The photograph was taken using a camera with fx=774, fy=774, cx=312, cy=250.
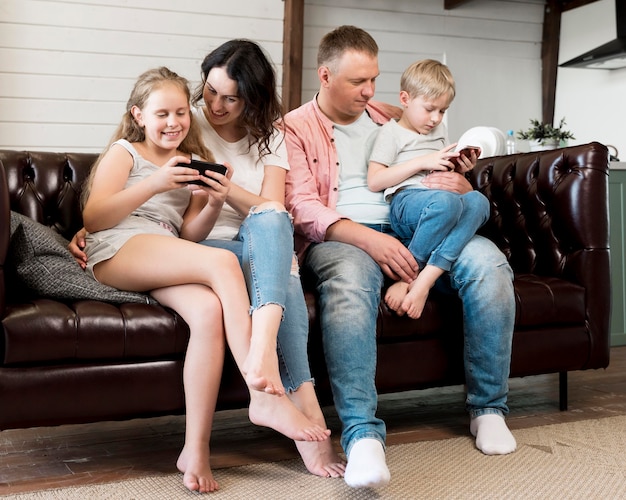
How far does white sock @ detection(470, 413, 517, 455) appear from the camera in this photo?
211 centimetres

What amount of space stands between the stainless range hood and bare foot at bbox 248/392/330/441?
147 inches

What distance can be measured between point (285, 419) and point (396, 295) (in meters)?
0.55

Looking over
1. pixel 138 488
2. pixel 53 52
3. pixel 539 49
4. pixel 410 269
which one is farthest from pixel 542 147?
pixel 138 488

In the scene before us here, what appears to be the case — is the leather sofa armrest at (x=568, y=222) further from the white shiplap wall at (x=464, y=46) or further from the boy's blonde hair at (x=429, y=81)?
the white shiplap wall at (x=464, y=46)

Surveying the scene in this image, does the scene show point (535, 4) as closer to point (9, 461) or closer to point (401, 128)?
point (401, 128)

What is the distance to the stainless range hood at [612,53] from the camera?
15.5 feet

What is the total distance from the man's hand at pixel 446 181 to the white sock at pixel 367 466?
34.7 inches

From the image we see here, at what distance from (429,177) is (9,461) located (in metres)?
1.46

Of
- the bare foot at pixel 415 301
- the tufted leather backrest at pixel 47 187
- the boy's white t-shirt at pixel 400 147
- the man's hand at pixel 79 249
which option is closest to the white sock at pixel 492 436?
the bare foot at pixel 415 301

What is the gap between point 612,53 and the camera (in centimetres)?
472

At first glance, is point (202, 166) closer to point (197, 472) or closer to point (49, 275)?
point (49, 275)

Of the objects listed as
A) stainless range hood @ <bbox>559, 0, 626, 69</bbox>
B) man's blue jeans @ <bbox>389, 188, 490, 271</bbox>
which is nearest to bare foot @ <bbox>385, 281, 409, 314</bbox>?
man's blue jeans @ <bbox>389, 188, 490, 271</bbox>

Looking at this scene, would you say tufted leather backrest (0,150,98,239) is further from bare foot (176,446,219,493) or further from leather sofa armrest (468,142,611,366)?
leather sofa armrest (468,142,611,366)

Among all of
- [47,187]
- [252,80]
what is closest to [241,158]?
[252,80]
